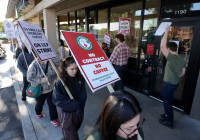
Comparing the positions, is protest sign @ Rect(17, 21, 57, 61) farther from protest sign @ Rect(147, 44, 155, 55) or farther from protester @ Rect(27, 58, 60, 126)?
protest sign @ Rect(147, 44, 155, 55)

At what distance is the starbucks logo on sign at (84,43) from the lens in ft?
4.78

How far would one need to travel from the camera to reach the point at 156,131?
9.18 ft

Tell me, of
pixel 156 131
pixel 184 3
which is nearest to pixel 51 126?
pixel 156 131

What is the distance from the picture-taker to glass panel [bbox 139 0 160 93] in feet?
12.6

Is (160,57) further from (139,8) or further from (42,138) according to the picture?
(42,138)

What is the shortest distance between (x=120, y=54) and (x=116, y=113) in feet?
10.6

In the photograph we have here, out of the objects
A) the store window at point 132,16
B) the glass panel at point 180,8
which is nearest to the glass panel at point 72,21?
the store window at point 132,16

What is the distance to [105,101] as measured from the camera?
958mm

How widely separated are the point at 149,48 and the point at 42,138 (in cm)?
358

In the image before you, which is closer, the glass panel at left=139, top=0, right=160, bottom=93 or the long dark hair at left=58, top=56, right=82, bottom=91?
the long dark hair at left=58, top=56, right=82, bottom=91

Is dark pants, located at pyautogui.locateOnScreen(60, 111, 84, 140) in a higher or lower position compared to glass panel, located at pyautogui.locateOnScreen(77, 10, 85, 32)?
lower

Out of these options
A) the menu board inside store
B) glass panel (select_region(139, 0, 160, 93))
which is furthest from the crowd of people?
the menu board inside store

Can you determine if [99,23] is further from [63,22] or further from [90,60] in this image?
[90,60]

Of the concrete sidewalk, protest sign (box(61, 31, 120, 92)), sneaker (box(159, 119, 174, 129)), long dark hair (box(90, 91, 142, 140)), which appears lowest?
the concrete sidewalk
